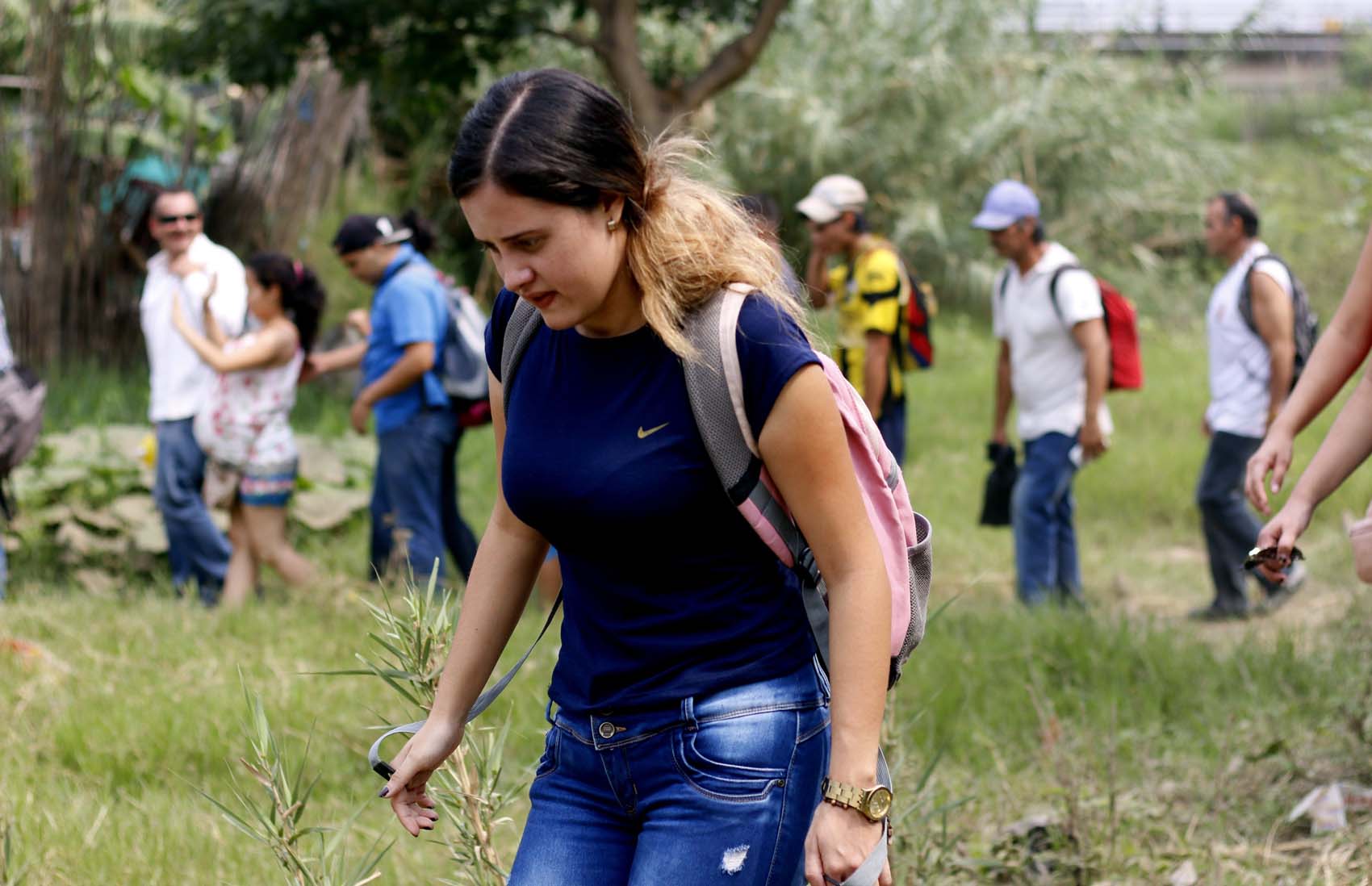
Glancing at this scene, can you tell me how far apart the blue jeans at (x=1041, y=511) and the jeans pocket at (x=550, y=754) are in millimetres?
4897

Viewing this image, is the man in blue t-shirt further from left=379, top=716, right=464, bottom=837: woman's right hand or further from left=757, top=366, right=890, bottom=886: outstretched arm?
left=757, top=366, right=890, bottom=886: outstretched arm

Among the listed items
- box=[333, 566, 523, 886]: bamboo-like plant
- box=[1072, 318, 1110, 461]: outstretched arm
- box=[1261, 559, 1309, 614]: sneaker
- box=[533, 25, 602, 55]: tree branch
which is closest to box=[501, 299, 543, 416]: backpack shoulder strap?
box=[333, 566, 523, 886]: bamboo-like plant

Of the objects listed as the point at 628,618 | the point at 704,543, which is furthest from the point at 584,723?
the point at 704,543

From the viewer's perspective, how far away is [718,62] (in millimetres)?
9031

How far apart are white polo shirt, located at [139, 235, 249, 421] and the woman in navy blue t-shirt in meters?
5.20

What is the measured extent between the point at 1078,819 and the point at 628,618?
1.91 m

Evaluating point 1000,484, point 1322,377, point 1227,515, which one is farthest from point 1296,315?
point 1322,377

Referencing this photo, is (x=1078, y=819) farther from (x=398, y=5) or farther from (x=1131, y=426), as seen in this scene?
(x=1131, y=426)

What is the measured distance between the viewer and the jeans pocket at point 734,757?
2.19m

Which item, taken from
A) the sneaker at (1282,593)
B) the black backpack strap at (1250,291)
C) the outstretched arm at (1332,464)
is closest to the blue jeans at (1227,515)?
the sneaker at (1282,593)

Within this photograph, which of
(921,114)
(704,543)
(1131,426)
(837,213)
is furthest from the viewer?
(921,114)

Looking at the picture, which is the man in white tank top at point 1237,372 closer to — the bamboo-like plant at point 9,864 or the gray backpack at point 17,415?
the gray backpack at point 17,415

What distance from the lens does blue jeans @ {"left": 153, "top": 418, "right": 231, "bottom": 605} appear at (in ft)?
23.7

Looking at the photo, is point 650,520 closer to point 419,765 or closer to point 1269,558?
point 419,765
